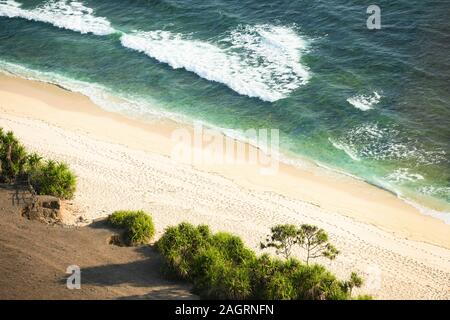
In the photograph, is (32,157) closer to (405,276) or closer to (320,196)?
(320,196)

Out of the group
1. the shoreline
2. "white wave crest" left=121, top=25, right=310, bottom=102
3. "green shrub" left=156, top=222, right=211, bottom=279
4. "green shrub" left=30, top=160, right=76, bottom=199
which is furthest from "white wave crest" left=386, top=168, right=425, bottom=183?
"green shrub" left=30, top=160, right=76, bottom=199

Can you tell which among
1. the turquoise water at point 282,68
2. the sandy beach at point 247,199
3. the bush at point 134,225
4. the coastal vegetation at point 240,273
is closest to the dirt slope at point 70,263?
the bush at point 134,225

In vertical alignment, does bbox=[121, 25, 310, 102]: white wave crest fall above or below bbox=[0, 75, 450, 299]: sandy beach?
above

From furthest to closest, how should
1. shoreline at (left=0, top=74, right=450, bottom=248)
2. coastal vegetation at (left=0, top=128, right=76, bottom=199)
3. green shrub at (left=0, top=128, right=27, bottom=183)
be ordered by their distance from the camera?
shoreline at (left=0, top=74, right=450, bottom=248), green shrub at (left=0, top=128, right=27, bottom=183), coastal vegetation at (left=0, top=128, right=76, bottom=199)

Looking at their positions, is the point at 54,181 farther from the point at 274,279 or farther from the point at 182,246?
the point at 274,279

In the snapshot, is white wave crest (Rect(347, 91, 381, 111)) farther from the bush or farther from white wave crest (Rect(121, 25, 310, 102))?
the bush

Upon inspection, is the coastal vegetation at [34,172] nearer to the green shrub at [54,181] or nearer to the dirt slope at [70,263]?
the green shrub at [54,181]

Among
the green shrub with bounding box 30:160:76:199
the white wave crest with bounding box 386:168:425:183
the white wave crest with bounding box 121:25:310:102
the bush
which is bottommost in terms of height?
the bush
